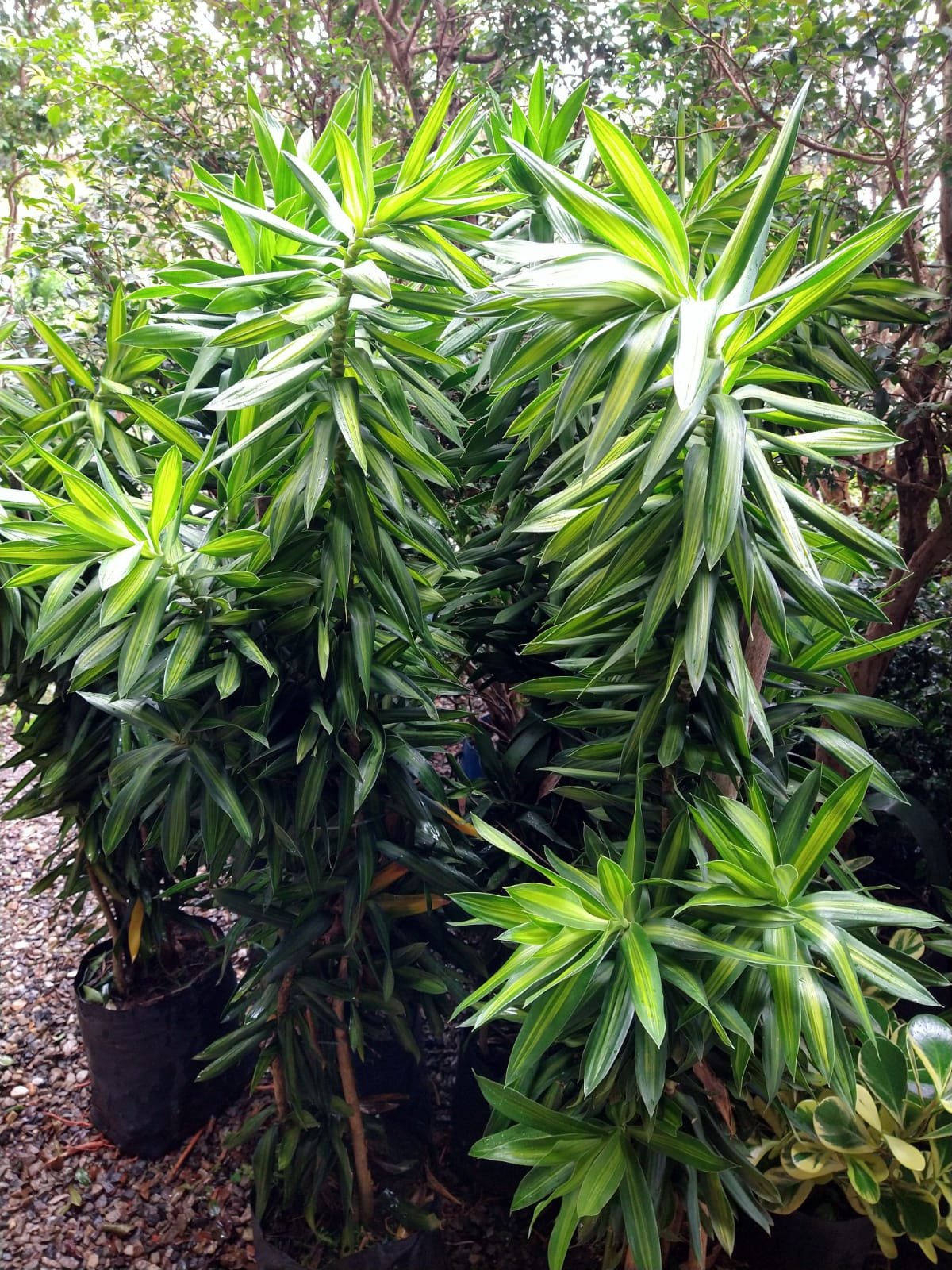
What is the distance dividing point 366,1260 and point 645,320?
4.50 ft

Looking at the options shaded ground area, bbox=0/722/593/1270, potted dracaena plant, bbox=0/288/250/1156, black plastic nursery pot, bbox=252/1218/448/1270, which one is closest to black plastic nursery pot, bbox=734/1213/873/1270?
shaded ground area, bbox=0/722/593/1270

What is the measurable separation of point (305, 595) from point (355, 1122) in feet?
3.00

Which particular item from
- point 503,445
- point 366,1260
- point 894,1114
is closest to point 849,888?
point 894,1114

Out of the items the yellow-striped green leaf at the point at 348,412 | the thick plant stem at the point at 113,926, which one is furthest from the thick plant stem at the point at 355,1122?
the yellow-striped green leaf at the point at 348,412

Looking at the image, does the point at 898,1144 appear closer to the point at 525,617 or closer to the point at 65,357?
the point at 525,617

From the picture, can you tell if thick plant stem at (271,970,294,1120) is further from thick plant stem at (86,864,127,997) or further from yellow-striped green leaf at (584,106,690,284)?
yellow-striped green leaf at (584,106,690,284)

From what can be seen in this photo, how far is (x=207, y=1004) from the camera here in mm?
1768

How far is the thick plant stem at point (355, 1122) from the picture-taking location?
4.24 ft

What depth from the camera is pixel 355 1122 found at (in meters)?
1.31

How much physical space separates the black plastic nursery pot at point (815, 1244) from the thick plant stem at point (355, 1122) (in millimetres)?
660

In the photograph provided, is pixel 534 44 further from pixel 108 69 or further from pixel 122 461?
pixel 122 461

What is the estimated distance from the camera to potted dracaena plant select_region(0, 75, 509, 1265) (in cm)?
79

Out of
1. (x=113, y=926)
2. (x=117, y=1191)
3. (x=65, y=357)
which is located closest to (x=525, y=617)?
(x=65, y=357)

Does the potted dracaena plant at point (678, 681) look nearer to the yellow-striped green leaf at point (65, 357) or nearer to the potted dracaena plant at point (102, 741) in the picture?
the potted dracaena plant at point (102, 741)
